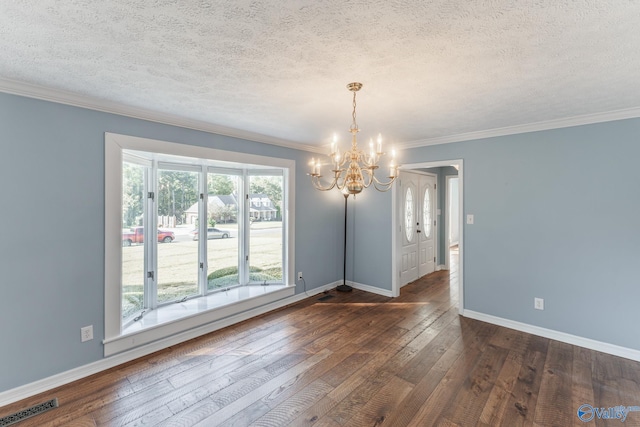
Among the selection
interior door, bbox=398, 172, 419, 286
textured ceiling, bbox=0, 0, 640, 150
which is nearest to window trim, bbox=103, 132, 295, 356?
textured ceiling, bbox=0, 0, 640, 150

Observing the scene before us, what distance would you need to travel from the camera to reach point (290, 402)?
223 cm

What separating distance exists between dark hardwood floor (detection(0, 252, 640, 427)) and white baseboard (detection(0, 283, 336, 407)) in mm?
73

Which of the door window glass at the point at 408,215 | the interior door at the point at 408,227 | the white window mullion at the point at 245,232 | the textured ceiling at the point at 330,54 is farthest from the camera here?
the door window glass at the point at 408,215

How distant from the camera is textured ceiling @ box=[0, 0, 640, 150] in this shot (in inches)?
54.3

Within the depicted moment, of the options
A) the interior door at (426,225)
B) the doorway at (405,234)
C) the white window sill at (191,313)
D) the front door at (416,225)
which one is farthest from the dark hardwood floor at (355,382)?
the interior door at (426,225)

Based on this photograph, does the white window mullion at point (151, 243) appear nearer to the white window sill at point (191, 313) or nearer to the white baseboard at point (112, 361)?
the white window sill at point (191, 313)

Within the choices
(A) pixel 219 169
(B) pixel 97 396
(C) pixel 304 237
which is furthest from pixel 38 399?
(C) pixel 304 237

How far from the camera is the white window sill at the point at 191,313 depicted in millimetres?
2838

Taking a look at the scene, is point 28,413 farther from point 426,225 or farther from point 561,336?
point 426,225

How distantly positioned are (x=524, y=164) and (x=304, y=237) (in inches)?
122

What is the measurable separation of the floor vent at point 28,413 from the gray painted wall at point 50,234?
0.25 meters

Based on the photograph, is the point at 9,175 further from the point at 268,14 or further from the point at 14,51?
the point at 268,14

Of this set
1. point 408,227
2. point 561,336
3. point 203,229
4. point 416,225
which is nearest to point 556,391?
point 561,336

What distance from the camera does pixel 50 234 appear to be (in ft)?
7.90
